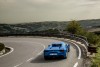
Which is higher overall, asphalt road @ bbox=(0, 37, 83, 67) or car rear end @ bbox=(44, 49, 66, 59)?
car rear end @ bbox=(44, 49, 66, 59)

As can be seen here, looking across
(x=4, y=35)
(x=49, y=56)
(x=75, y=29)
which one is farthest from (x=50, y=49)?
(x=75, y=29)

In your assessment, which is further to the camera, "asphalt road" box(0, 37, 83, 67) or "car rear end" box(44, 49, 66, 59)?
"car rear end" box(44, 49, 66, 59)

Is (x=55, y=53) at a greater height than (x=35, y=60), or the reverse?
(x=55, y=53)

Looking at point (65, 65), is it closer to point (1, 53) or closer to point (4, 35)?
point (1, 53)

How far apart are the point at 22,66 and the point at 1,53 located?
379 inches

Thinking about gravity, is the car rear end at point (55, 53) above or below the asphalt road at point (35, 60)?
above

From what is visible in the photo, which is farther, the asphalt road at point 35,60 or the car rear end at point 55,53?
the car rear end at point 55,53

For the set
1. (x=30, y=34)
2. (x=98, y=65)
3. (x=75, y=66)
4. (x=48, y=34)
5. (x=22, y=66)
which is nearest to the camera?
(x=98, y=65)

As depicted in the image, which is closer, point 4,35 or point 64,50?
point 64,50

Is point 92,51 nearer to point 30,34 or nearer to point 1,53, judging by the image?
point 1,53

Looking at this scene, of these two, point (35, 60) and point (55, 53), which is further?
point (35, 60)

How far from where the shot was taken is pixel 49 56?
1941 centimetres

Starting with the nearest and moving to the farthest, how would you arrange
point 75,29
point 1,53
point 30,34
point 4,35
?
point 1,53
point 30,34
point 4,35
point 75,29

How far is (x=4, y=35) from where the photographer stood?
211 feet
